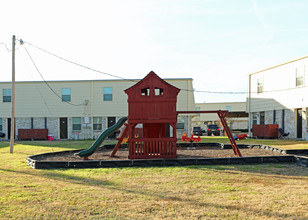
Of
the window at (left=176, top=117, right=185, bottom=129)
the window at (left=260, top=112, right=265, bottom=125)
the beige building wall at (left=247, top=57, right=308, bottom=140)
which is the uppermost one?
the beige building wall at (left=247, top=57, right=308, bottom=140)

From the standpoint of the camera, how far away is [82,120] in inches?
1296

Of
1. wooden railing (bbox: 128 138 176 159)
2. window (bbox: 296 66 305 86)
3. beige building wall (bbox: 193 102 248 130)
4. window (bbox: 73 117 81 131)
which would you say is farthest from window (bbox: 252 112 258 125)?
wooden railing (bbox: 128 138 176 159)

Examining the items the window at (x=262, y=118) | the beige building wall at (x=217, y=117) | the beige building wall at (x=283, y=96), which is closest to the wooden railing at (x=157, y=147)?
the beige building wall at (x=283, y=96)

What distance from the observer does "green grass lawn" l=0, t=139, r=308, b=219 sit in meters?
5.46

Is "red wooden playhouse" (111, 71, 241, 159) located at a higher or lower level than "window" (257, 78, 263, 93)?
lower

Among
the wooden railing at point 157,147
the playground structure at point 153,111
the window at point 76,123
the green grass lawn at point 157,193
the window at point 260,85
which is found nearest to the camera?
the green grass lawn at point 157,193

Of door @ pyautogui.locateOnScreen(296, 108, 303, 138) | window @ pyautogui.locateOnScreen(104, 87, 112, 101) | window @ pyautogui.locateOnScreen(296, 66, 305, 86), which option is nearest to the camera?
window @ pyautogui.locateOnScreen(296, 66, 305, 86)

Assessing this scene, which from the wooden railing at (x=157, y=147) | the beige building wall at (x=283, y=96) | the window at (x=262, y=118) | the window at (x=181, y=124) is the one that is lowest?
the wooden railing at (x=157, y=147)

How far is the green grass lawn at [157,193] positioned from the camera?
215 inches

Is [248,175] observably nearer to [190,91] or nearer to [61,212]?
[61,212]

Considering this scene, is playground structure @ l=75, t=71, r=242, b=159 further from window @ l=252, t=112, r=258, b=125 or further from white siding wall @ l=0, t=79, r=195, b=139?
window @ l=252, t=112, r=258, b=125

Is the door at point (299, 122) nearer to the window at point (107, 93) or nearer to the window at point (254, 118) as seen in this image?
the window at point (254, 118)

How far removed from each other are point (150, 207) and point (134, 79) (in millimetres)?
27345

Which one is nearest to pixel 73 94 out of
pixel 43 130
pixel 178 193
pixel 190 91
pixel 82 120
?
pixel 82 120
